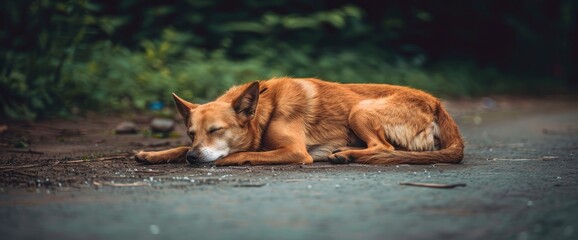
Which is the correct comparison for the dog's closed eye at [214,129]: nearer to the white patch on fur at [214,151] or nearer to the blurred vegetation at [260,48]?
the white patch on fur at [214,151]

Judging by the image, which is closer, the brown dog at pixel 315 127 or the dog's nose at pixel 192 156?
the dog's nose at pixel 192 156

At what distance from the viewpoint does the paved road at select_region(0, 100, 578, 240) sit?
361 cm

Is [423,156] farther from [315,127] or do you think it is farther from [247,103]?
[247,103]

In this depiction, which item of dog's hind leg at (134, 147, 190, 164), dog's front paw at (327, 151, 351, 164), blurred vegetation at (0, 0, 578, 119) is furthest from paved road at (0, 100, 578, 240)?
blurred vegetation at (0, 0, 578, 119)

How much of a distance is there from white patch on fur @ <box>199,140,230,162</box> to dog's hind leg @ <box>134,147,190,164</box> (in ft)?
1.13

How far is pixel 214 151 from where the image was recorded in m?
6.37

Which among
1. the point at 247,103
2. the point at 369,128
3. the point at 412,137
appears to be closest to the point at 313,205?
the point at 247,103

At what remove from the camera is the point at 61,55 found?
34.9 ft

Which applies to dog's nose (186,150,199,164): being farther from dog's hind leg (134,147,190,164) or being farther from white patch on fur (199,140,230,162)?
dog's hind leg (134,147,190,164)

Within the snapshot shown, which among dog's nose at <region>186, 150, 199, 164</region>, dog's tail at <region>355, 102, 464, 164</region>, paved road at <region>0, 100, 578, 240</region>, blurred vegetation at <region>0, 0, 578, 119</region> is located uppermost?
blurred vegetation at <region>0, 0, 578, 119</region>

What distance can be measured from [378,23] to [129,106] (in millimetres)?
9244

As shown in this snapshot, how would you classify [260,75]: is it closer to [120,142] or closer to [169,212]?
[120,142]

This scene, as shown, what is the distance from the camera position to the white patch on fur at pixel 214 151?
Answer: 625 cm

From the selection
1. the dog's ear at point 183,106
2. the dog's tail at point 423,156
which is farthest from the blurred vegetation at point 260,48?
the dog's tail at point 423,156
